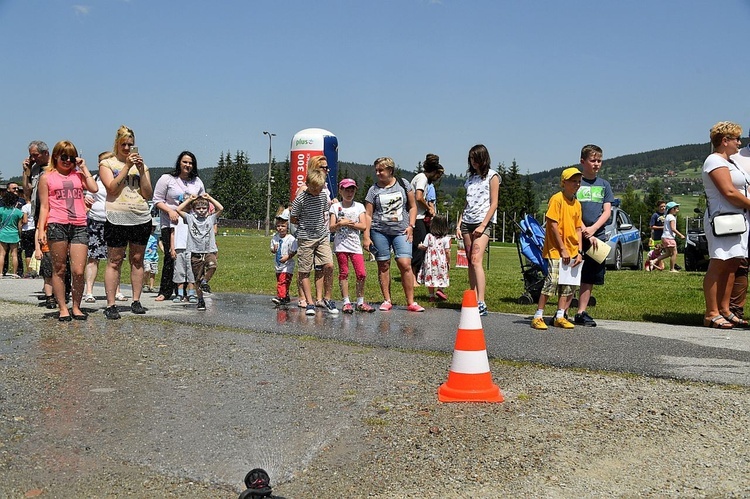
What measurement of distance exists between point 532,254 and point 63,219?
5.99 meters

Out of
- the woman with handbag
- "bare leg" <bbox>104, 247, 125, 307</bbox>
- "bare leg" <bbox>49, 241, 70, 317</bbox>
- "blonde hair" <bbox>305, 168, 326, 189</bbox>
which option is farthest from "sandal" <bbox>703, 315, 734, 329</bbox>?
"bare leg" <bbox>49, 241, 70, 317</bbox>

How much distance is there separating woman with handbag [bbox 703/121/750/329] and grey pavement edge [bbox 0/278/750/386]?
50cm

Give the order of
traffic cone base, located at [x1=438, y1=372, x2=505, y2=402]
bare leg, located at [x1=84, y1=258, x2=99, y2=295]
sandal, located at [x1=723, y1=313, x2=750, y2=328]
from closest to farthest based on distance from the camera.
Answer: traffic cone base, located at [x1=438, y1=372, x2=505, y2=402] → sandal, located at [x1=723, y1=313, x2=750, y2=328] → bare leg, located at [x1=84, y1=258, x2=99, y2=295]

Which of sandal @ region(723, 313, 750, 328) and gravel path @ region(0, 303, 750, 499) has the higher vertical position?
sandal @ region(723, 313, 750, 328)

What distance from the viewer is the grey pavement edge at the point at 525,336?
6.01 metres

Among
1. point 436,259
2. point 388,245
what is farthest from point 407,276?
point 436,259

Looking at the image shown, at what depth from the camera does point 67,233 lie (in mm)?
8266

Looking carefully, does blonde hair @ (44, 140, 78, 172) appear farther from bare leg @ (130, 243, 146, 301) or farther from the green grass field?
the green grass field

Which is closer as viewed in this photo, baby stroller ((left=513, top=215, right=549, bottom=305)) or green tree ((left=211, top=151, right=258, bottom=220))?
baby stroller ((left=513, top=215, right=549, bottom=305))

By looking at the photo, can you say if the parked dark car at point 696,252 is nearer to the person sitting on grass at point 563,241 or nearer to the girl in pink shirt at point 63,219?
the person sitting on grass at point 563,241

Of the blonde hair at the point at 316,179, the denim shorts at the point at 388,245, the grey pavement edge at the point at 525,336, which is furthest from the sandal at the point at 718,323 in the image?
the blonde hair at the point at 316,179

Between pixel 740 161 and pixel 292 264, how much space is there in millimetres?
5544

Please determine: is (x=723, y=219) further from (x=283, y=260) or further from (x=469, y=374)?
(x=283, y=260)

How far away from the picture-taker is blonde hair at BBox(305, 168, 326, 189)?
945 centimetres
